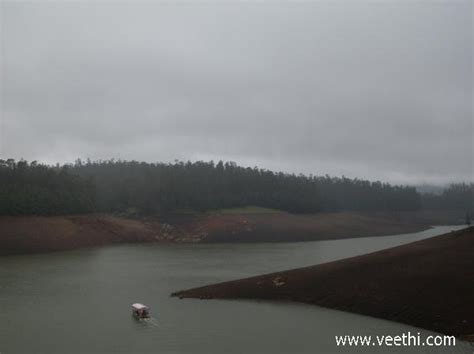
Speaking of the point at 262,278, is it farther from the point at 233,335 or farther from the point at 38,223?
the point at 38,223

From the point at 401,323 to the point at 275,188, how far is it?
87313mm

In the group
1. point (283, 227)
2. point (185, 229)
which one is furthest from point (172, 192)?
point (283, 227)

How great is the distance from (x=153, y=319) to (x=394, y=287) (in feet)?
42.1

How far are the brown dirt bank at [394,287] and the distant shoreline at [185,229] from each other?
131 feet

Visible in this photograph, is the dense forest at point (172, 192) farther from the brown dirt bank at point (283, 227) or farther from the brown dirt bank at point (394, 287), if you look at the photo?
the brown dirt bank at point (394, 287)

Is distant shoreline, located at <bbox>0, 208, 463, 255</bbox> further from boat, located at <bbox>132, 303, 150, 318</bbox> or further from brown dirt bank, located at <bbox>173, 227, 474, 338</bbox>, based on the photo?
boat, located at <bbox>132, 303, 150, 318</bbox>

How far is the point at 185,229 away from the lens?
84.2 metres

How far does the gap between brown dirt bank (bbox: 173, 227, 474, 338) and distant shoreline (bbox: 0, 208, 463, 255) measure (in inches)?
1571

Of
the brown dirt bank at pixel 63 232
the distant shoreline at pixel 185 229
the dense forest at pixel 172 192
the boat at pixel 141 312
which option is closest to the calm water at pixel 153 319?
Answer: the boat at pixel 141 312

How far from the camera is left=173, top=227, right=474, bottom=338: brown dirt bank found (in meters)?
22.5

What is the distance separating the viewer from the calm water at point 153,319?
19938 mm

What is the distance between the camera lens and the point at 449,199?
159 m

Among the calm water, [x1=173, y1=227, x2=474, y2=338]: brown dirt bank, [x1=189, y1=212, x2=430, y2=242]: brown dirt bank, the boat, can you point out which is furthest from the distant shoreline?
the boat

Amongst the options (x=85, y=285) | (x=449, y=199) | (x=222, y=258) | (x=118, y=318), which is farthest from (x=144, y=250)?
(x=449, y=199)
